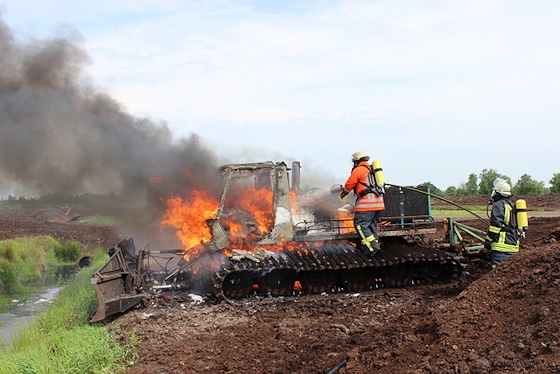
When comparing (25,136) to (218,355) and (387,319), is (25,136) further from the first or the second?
(387,319)

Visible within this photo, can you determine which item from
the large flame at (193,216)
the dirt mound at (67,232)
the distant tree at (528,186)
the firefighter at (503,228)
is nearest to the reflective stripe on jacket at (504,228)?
the firefighter at (503,228)

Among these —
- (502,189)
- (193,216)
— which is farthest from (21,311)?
(502,189)

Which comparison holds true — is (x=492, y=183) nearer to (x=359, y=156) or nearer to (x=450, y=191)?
(x=450, y=191)

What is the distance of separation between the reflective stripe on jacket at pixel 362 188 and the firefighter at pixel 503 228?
6.47 ft

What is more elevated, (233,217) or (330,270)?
(233,217)

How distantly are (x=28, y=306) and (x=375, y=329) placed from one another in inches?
375

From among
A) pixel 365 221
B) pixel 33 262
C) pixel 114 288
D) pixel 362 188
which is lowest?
pixel 33 262

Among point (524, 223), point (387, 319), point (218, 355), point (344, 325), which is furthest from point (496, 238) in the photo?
point (218, 355)

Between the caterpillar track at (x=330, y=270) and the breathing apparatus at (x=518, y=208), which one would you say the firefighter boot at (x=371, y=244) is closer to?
the caterpillar track at (x=330, y=270)

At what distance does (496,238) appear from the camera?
9.31 metres

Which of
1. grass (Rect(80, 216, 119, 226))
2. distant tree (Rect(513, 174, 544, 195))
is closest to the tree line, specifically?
distant tree (Rect(513, 174, 544, 195))

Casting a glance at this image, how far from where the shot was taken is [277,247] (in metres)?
11.2

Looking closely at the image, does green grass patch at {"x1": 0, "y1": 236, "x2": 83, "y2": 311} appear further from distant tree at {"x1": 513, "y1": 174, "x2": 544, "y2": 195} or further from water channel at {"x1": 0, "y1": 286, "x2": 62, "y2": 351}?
distant tree at {"x1": 513, "y1": 174, "x2": 544, "y2": 195}

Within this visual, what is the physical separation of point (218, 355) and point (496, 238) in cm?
504
